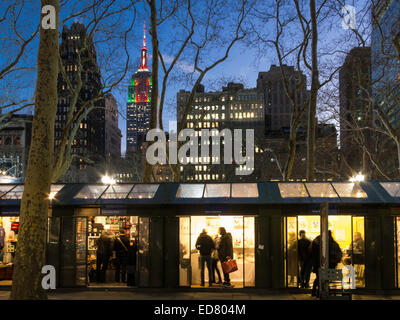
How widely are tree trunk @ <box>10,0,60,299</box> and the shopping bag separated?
17.4 ft

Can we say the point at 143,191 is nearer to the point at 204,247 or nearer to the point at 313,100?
the point at 204,247

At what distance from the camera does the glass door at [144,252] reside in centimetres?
1234

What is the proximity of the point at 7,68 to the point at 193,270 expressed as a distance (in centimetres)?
1280

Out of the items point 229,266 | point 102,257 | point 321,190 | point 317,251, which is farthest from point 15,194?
point 321,190

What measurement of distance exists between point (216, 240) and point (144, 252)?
2.24 metres

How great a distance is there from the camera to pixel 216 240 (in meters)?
13.0

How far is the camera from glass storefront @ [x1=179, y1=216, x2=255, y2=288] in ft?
40.7

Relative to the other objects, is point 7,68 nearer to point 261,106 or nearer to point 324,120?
point 324,120

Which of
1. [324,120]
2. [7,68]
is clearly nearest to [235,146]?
[324,120]

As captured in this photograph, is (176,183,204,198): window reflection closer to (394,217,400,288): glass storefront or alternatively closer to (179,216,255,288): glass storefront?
(179,216,255,288): glass storefront

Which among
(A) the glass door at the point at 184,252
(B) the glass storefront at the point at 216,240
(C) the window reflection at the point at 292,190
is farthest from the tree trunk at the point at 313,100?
(A) the glass door at the point at 184,252

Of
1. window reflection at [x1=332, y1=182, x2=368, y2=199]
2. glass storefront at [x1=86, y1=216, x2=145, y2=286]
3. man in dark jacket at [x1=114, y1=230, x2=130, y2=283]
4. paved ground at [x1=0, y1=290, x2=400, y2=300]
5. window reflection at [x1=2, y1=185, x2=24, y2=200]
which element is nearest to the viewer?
paved ground at [x1=0, y1=290, x2=400, y2=300]

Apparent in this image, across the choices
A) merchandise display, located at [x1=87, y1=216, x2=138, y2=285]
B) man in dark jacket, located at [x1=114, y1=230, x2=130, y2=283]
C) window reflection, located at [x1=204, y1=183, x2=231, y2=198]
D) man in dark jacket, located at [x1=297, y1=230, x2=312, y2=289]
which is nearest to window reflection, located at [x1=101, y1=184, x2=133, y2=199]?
merchandise display, located at [x1=87, y1=216, x2=138, y2=285]
